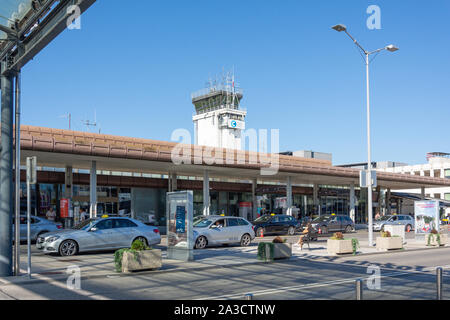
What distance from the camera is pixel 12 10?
11.2 metres

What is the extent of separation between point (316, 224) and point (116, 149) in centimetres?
1468

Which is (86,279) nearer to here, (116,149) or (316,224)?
(116,149)

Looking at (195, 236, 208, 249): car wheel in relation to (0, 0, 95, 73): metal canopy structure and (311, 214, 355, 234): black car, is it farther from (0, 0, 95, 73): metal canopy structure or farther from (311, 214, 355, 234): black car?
(311, 214, 355, 234): black car

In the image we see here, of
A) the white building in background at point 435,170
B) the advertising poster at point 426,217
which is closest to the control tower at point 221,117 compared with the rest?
the white building in background at point 435,170

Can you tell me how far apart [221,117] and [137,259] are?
2604 inches

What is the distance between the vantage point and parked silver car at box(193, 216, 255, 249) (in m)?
21.2

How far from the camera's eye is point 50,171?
3253cm

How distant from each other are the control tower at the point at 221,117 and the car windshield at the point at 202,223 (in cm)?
5652

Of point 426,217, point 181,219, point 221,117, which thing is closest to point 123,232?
point 181,219

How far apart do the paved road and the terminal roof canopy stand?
255 inches

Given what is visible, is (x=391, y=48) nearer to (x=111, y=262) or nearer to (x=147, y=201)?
(x=111, y=262)

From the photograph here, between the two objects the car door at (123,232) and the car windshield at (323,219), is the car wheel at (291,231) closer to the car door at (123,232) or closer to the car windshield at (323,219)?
the car windshield at (323,219)

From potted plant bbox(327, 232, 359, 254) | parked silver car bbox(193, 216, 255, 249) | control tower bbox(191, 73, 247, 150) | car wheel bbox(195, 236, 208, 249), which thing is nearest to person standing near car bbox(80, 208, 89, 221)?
parked silver car bbox(193, 216, 255, 249)
